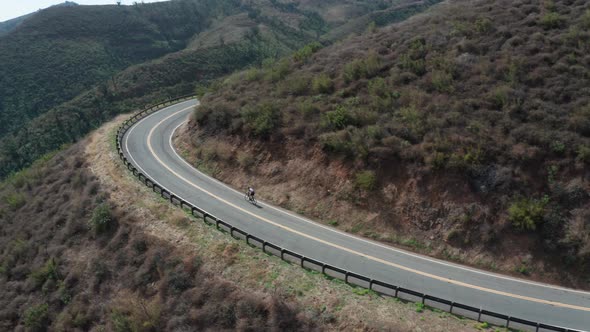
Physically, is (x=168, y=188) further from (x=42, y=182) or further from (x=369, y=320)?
(x=369, y=320)

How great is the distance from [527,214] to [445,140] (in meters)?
5.77

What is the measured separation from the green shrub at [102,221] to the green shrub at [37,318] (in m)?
4.91

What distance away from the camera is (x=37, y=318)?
20.1 m

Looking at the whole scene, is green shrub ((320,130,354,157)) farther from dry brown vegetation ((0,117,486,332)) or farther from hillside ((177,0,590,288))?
dry brown vegetation ((0,117,486,332))

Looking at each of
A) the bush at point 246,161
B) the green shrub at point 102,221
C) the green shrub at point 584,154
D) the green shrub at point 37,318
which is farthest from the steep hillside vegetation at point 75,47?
the green shrub at point 584,154

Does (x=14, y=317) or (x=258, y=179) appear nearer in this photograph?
(x=14, y=317)

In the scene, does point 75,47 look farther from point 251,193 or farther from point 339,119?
Answer: point 339,119

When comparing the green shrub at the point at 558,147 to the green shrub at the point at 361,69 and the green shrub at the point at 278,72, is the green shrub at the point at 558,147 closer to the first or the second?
the green shrub at the point at 361,69

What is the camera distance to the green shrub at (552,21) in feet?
96.4

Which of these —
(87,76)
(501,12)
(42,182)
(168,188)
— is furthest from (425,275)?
(87,76)

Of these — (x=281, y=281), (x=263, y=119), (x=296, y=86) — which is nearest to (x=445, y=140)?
(x=281, y=281)

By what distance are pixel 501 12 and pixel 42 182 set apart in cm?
4438

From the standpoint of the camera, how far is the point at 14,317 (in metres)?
21.3

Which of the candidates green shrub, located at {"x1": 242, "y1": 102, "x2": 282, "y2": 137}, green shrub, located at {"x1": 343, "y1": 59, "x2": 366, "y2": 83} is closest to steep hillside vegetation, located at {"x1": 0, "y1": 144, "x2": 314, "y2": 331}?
Result: green shrub, located at {"x1": 242, "y1": 102, "x2": 282, "y2": 137}
